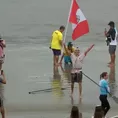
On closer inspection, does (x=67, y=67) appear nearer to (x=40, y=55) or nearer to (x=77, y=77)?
(x=40, y=55)

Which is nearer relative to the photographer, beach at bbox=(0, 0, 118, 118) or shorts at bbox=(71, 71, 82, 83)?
beach at bbox=(0, 0, 118, 118)

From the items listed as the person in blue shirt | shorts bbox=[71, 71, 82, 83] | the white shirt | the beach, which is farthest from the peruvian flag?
the person in blue shirt

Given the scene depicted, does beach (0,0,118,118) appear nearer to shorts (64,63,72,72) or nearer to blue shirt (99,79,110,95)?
shorts (64,63,72,72)

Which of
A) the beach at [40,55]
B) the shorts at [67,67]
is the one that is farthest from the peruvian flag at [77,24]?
the shorts at [67,67]

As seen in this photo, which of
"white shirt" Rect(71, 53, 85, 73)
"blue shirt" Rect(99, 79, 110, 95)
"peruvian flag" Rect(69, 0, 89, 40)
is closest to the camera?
"blue shirt" Rect(99, 79, 110, 95)

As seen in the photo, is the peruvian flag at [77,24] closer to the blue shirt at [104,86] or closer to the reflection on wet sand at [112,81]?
the reflection on wet sand at [112,81]

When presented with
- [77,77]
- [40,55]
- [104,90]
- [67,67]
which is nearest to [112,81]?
[77,77]

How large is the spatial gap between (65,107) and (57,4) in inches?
969

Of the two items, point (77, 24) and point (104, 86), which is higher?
point (77, 24)

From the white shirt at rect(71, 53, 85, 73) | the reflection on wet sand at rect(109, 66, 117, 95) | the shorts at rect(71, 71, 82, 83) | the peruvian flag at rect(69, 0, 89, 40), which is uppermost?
the peruvian flag at rect(69, 0, 89, 40)

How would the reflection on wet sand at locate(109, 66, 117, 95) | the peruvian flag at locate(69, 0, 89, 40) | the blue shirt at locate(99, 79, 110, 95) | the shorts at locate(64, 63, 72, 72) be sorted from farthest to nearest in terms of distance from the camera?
the shorts at locate(64, 63, 72, 72) → the reflection on wet sand at locate(109, 66, 117, 95) → the peruvian flag at locate(69, 0, 89, 40) → the blue shirt at locate(99, 79, 110, 95)

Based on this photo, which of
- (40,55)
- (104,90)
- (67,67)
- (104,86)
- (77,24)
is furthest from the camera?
(40,55)

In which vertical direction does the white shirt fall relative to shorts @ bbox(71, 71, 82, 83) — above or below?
above

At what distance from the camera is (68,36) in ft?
84.6
